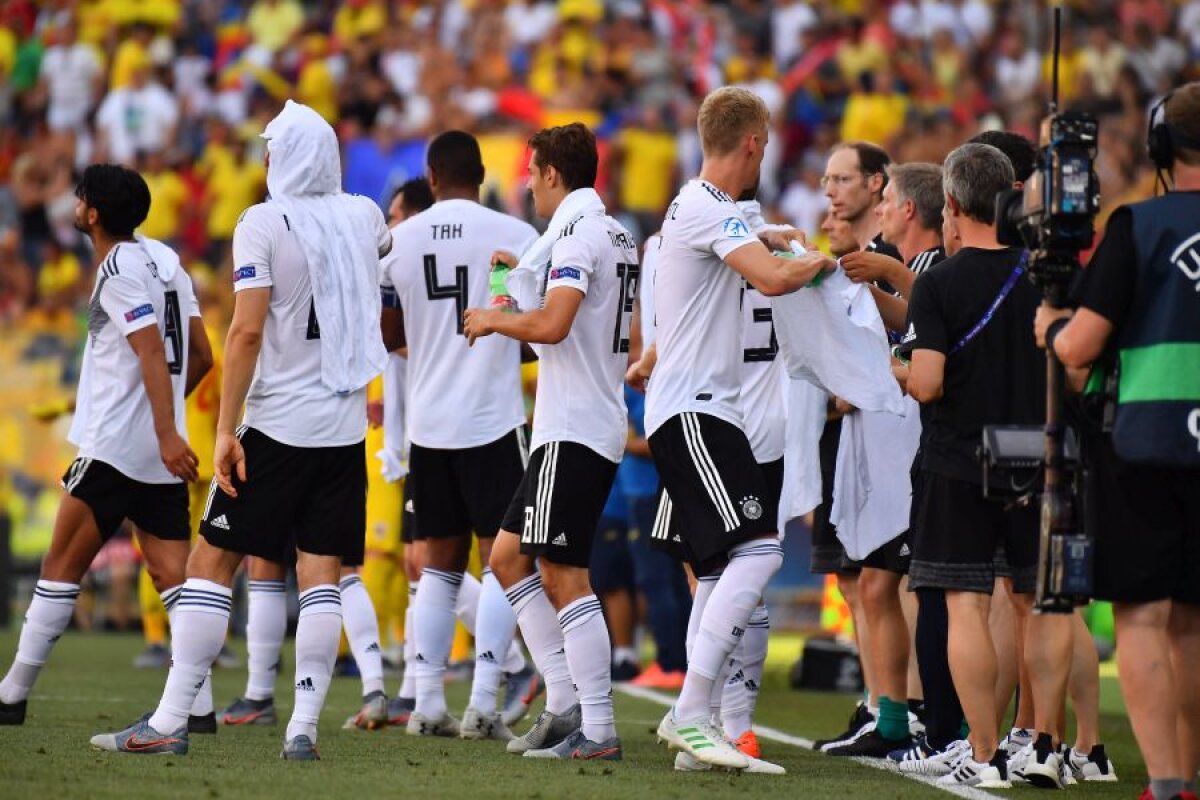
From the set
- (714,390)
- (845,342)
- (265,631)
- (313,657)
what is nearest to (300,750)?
(313,657)

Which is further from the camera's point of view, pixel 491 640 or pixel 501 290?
pixel 491 640

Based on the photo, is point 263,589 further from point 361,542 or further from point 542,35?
point 542,35

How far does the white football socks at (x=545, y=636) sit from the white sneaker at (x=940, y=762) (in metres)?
1.37

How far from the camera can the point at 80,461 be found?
28.1 feet

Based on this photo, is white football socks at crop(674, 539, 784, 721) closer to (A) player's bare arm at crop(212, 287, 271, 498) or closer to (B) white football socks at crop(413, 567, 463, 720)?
(A) player's bare arm at crop(212, 287, 271, 498)

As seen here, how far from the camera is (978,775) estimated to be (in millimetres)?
7168

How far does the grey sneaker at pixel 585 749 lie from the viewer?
767cm

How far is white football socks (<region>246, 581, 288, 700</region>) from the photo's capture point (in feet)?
28.2

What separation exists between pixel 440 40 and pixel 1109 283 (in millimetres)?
19120

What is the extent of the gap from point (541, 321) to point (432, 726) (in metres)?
2.44

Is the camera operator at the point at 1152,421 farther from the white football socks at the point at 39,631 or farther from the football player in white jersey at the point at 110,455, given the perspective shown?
the white football socks at the point at 39,631

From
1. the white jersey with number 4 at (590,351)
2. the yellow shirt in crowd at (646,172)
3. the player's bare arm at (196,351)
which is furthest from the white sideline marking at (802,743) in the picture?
the yellow shirt in crowd at (646,172)

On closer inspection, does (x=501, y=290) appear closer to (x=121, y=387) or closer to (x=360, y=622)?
(x=121, y=387)

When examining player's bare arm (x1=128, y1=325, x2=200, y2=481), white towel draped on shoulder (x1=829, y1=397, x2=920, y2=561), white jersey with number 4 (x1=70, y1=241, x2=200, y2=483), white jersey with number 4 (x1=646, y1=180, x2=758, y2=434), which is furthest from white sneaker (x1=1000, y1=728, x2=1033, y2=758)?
white jersey with number 4 (x1=70, y1=241, x2=200, y2=483)
